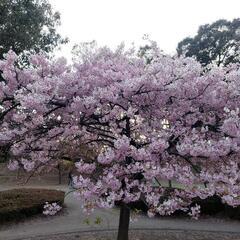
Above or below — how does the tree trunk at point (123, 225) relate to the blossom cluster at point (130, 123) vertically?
below

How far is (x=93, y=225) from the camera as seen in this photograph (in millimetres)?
9648

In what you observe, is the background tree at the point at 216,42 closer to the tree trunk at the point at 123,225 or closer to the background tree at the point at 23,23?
the background tree at the point at 23,23

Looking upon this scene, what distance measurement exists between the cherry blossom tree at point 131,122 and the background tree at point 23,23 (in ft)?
29.6

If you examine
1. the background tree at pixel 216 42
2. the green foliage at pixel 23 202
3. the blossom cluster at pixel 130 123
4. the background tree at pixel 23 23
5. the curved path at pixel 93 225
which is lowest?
the curved path at pixel 93 225

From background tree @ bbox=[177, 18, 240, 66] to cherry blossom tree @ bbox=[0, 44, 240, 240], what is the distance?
974 inches

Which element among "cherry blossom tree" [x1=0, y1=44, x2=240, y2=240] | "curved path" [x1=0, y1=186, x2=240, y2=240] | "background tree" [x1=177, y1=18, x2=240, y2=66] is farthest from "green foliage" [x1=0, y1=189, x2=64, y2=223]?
"background tree" [x1=177, y1=18, x2=240, y2=66]

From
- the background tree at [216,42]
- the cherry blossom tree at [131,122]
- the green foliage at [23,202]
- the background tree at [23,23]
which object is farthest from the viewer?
the background tree at [216,42]

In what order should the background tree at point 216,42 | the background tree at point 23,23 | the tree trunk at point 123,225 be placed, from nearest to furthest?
the tree trunk at point 123,225
the background tree at point 23,23
the background tree at point 216,42

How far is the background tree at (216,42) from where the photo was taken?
3081 cm

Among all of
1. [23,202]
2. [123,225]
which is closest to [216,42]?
[23,202]

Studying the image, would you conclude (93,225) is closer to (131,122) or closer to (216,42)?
(131,122)

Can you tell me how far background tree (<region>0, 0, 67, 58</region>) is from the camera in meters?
15.2

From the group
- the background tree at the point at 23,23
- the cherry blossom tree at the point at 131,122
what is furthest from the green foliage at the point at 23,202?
the background tree at the point at 23,23

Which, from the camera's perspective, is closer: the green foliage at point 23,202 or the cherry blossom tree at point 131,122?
the cherry blossom tree at point 131,122
